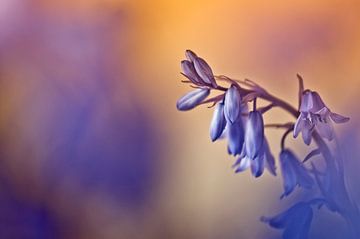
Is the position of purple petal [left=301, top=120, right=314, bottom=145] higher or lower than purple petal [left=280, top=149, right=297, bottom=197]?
higher

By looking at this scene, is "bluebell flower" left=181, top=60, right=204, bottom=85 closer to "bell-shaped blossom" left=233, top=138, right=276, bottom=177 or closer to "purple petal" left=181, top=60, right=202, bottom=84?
"purple petal" left=181, top=60, right=202, bottom=84

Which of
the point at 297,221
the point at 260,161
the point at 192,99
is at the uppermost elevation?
the point at 192,99

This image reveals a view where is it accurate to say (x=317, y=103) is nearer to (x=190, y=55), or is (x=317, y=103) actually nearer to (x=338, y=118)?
(x=338, y=118)

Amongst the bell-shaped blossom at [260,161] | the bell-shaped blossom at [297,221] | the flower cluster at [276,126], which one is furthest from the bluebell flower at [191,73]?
the bell-shaped blossom at [297,221]

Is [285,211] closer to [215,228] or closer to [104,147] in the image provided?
[215,228]

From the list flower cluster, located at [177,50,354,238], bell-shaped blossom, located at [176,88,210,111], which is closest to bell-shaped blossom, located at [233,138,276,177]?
flower cluster, located at [177,50,354,238]

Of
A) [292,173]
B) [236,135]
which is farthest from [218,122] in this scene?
[292,173]
